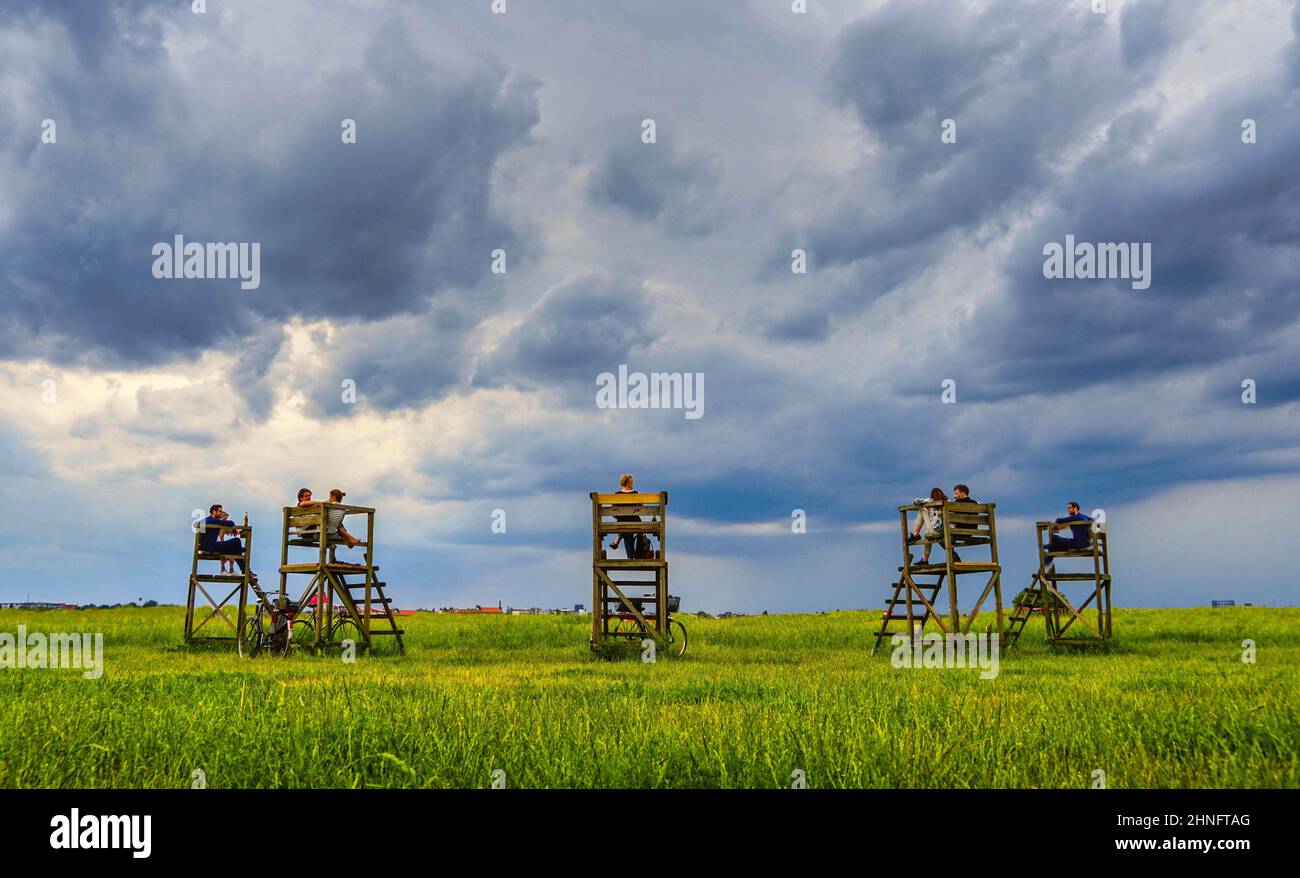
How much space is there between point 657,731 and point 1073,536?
64.0ft

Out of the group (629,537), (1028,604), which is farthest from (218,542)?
(1028,604)

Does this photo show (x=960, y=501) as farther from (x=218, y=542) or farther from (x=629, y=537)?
(x=218, y=542)

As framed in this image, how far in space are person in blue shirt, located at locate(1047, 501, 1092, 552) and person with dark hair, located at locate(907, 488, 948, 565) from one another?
4.38 meters

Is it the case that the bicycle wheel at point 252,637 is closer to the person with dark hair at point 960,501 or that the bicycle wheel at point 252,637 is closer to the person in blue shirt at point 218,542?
the person in blue shirt at point 218,542

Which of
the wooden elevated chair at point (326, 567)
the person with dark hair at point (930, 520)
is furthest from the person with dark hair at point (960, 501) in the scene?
the wooden elevated chair at point (326, 567)

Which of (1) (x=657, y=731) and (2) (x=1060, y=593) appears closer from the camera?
(1) (x=657, y=731)

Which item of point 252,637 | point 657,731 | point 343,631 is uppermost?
point 657,731

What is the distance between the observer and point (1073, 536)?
2234 centimetres

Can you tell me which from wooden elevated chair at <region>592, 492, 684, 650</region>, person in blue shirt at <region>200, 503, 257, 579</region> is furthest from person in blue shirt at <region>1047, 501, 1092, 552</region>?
person in blue shirt at <region>200, 503, 257, 579</region>

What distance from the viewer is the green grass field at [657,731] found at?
17.4 ft

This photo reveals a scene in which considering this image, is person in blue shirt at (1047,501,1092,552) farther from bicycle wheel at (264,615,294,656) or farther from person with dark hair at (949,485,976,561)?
bicycle wheel at (264,615,294,656)

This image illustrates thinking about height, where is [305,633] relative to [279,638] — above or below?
below
